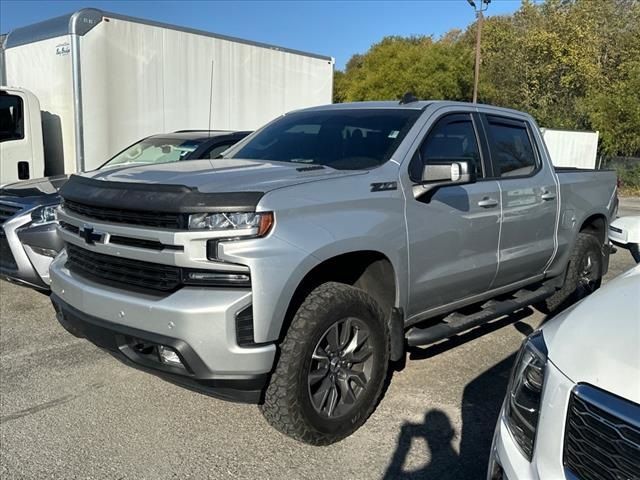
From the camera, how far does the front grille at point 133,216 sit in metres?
2.84

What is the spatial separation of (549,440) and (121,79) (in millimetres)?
8377

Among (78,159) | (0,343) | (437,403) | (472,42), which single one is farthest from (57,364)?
(472,42)

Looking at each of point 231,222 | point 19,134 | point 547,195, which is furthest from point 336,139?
point 19,134

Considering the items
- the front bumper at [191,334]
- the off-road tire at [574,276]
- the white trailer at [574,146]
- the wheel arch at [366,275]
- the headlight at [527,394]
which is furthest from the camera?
the white trailer at [574,146]

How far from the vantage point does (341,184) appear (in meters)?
3.29

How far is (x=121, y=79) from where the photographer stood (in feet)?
28.9

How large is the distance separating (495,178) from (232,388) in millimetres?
2640

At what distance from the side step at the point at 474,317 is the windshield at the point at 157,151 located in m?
3.83

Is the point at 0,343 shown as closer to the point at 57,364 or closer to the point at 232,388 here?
the point at 57,364

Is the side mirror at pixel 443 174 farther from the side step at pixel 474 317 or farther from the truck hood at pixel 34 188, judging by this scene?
the truck hood at pixel 34 188

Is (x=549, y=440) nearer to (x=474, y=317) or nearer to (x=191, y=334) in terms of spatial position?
(x=191, y=334)

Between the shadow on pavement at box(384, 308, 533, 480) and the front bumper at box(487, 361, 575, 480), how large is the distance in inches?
43.5

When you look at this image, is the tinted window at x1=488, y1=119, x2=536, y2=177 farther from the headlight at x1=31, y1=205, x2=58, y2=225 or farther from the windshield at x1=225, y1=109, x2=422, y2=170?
the headlight at x1=31, y1=205, x2=58, y2=225

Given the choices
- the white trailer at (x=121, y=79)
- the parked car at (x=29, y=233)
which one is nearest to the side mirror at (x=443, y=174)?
the parked car at (x=29, y=233)
